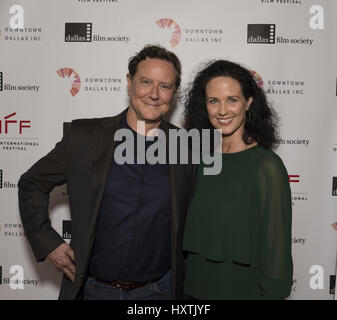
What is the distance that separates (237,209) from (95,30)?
1.51 metres

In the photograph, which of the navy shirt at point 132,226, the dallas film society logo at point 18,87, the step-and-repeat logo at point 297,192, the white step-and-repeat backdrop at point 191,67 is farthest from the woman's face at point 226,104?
the dallas film society logo at point 18,87

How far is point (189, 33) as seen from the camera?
7.14ft

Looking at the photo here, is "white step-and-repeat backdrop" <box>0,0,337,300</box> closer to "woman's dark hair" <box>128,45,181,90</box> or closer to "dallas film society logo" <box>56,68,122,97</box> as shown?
"dallas film society logo" <box>56,68,122,97</box>

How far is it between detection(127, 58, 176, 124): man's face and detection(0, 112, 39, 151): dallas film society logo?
98 centimetres

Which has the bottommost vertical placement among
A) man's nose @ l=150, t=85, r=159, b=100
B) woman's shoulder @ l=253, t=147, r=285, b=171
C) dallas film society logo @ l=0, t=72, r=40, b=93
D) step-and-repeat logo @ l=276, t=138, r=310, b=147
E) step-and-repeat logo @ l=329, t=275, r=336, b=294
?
step-and-repeat logo @ l=329, t=275, r=336, b=294

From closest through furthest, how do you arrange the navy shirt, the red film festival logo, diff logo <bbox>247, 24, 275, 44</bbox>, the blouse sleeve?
the blouse sleeve, the navy shirt, diff logo <bbox>247, 24, 275, 44</bbox>, the red film festival logo

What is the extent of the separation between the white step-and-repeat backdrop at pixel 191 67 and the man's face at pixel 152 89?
568 mm

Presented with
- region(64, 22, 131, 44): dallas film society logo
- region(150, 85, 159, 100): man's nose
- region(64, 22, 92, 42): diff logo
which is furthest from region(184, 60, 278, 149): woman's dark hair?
region(64, 22, 92, 42): diff logo

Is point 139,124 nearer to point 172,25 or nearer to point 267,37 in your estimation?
point 172,25

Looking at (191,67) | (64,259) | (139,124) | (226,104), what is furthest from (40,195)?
(191,67)

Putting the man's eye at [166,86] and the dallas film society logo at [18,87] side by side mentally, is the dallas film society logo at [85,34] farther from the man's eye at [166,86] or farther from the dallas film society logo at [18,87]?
the man's eye at [166,86]

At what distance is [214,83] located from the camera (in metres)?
1.57

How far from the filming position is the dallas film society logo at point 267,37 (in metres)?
2.16

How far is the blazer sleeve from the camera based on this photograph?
157 cm
